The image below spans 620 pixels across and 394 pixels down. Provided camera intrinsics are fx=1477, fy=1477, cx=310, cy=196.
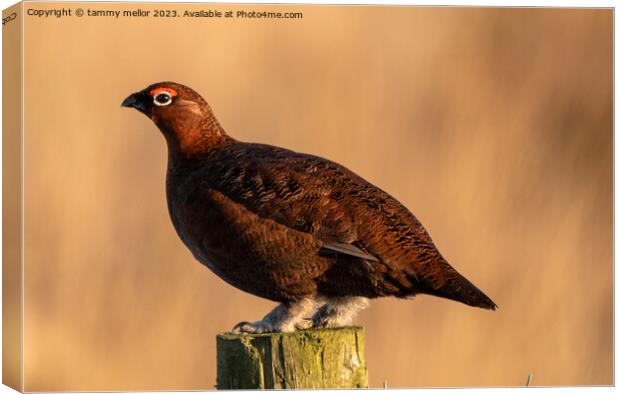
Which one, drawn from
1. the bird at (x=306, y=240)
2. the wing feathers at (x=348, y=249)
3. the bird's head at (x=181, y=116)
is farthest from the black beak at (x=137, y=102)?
the wing feathers at (x=348, y=249)

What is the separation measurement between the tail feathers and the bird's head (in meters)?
1.44

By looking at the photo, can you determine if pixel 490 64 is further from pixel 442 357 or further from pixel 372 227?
pixel 372 227

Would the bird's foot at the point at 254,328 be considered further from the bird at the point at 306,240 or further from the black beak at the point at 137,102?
the black beak at the point at 137,102

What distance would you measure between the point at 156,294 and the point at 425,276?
2.44 m

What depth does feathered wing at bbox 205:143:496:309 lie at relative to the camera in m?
6.68

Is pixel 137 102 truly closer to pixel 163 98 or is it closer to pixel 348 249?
pixel 163 98

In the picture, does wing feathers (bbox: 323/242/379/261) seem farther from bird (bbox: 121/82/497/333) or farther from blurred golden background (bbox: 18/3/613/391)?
blurred golden background (bbox: 18/3/613/391)

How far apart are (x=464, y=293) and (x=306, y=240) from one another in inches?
29.7

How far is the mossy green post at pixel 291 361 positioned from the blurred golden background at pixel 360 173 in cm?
167

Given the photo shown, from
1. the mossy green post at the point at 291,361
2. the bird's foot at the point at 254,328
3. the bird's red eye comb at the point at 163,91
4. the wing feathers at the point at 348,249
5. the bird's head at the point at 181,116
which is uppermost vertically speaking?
the bird's red eye comb at the point at 163,91

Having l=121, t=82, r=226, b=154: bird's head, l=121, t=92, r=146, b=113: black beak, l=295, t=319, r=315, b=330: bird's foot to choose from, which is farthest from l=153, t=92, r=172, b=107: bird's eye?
l=295, t=319, r=315, b=330: bird's foot

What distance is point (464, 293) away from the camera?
6680mm

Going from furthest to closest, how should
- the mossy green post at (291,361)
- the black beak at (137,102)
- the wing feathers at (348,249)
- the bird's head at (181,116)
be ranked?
the black beak at (137,102) < the bird's head at (181,116) < the wing feathers at (348,249) < the mossy green post at (291,361)

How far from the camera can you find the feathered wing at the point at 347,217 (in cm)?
668
